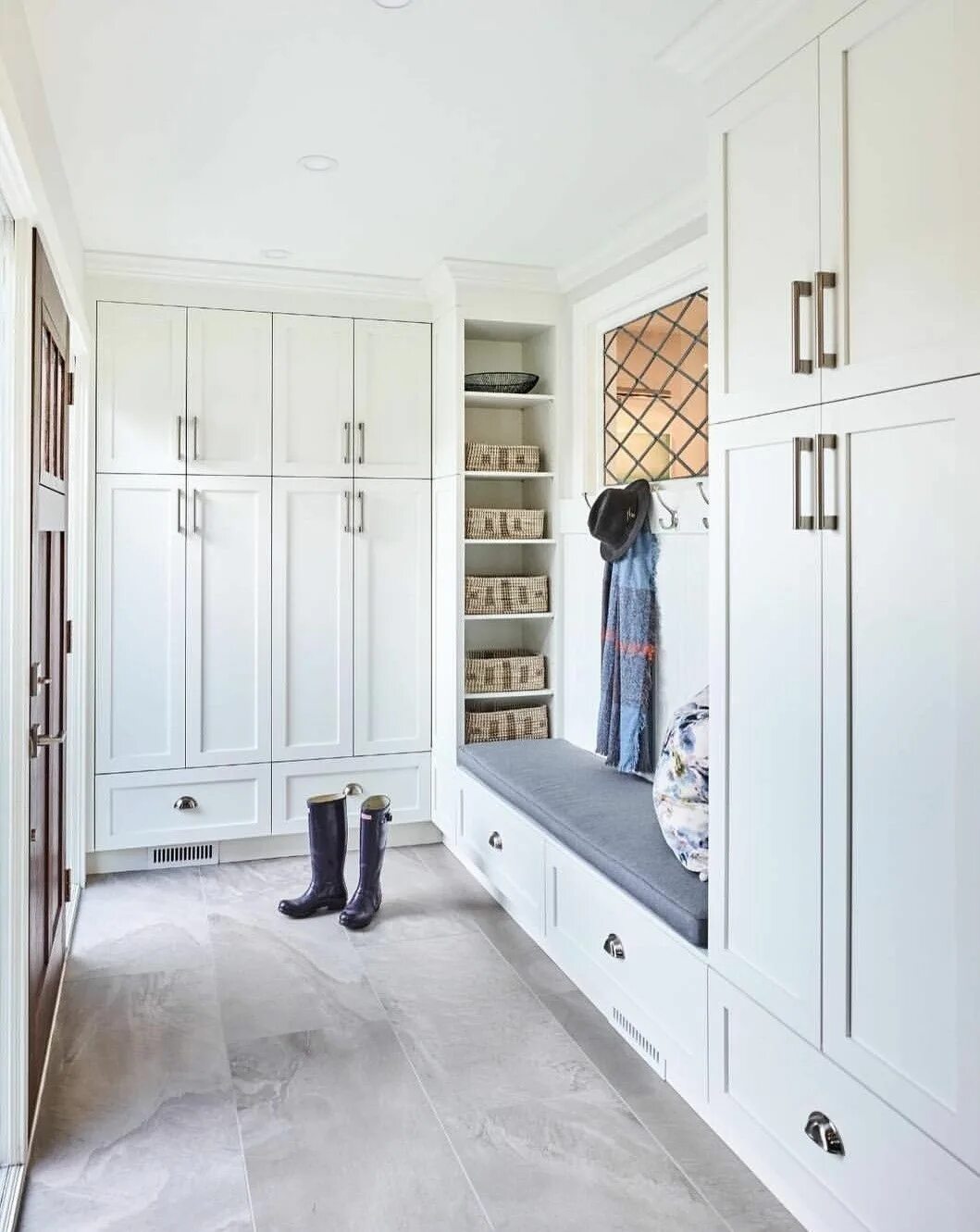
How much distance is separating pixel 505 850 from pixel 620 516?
50.7 inches

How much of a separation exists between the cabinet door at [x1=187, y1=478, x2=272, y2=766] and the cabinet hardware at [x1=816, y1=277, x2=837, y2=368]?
9.33 ft

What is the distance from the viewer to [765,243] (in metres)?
2.01

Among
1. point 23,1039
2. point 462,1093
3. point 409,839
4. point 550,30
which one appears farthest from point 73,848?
point 550,30

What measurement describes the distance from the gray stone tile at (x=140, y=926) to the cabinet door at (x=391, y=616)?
965 millimetres

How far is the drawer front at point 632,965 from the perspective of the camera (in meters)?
2.34

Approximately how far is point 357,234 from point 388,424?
0.92 meters

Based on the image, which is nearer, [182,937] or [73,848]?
[182,937]

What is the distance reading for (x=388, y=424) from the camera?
4395 millimetres

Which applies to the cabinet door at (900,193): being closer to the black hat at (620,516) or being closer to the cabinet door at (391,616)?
the black hat at (620,516)

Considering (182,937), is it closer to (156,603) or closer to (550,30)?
(156,603)

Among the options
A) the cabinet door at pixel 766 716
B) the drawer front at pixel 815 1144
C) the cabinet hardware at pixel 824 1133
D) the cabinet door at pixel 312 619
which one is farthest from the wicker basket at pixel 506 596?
the cabinet hardware at pixel 824 1133

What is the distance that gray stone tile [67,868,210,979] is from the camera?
3.29 meters

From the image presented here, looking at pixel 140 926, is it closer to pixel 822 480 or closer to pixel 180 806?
pixel 180 806

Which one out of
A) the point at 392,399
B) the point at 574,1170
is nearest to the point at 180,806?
the point at 392,399
